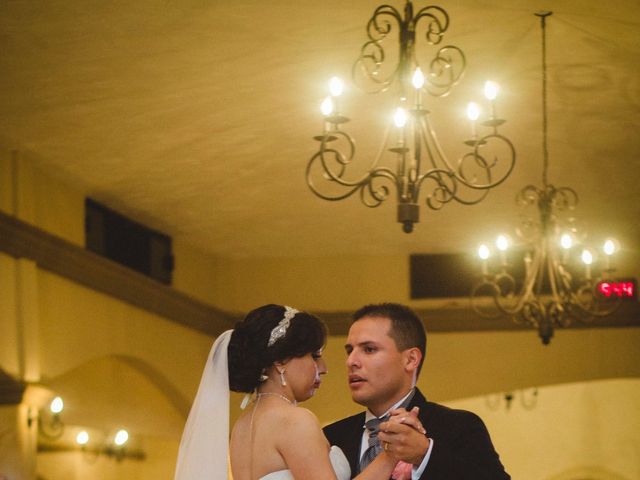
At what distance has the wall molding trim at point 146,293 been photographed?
932 centimetres

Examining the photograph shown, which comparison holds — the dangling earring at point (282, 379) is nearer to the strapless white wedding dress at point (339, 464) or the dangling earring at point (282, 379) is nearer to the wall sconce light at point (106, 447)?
the strapless white wedding dress at point (339, 464)

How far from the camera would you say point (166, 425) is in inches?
527

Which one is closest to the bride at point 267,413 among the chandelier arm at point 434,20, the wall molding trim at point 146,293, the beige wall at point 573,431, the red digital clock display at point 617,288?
the chandelier arm at point 434,20

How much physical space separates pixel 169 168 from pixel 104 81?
2025mm

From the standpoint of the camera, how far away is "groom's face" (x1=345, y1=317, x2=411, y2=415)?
4113 mm

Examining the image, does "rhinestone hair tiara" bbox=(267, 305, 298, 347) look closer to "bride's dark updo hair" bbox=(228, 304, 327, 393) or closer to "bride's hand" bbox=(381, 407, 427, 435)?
"bride's dark updo hair" bbox=(228, 304, 327, 393)

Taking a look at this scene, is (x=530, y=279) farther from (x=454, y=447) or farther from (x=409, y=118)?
(x=454, y=447)

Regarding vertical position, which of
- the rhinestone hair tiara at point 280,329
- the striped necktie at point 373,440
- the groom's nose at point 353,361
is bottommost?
the striped necktie at point 373,440

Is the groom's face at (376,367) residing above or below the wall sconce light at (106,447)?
below

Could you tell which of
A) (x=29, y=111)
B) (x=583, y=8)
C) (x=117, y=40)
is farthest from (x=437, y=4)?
(x=29, y=111)

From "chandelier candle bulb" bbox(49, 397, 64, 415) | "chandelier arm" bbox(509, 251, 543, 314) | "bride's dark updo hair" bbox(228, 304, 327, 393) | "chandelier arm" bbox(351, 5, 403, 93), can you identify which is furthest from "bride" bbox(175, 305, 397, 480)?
"chandelier candle bulb" bbox(49, 397, 64, 415)

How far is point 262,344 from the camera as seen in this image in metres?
4.14

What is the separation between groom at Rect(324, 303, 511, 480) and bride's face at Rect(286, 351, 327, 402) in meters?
0.13

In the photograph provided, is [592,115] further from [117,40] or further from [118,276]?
[118,276]
